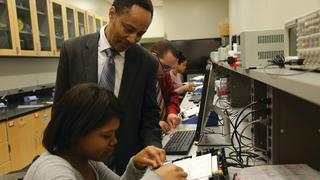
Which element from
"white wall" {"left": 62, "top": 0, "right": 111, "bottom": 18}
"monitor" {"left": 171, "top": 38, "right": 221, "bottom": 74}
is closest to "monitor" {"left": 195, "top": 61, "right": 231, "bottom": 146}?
"white wall" {"left": 62, "top": 0, "right": 111, "bottom": 18}

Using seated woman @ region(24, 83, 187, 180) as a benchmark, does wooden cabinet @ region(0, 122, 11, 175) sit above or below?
below

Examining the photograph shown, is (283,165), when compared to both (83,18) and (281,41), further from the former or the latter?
(83,18)

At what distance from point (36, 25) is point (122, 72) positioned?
2698 millimetres

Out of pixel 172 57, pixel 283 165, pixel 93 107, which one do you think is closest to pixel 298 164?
pixel 283 165

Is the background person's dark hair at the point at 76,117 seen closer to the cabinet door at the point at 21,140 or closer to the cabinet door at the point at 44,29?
the cabinet door at the point at 21,140

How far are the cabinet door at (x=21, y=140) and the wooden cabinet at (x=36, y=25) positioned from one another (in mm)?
788

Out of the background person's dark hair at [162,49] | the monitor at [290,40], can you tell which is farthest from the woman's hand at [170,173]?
the background person's dark hair at [162,49]

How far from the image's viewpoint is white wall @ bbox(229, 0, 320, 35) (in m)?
1.70

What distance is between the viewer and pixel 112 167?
1199mm

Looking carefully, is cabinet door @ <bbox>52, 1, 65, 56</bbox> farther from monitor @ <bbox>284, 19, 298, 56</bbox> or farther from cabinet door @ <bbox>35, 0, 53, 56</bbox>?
monitor @ <bbox>284, 19, 298, 56</bbox>

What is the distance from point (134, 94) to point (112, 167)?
1.13 ft

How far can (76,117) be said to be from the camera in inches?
29.0

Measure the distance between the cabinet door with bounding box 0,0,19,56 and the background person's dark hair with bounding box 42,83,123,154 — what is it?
2.46 meters

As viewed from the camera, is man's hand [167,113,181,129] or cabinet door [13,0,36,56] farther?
cabinet door [13,0,36,56]
